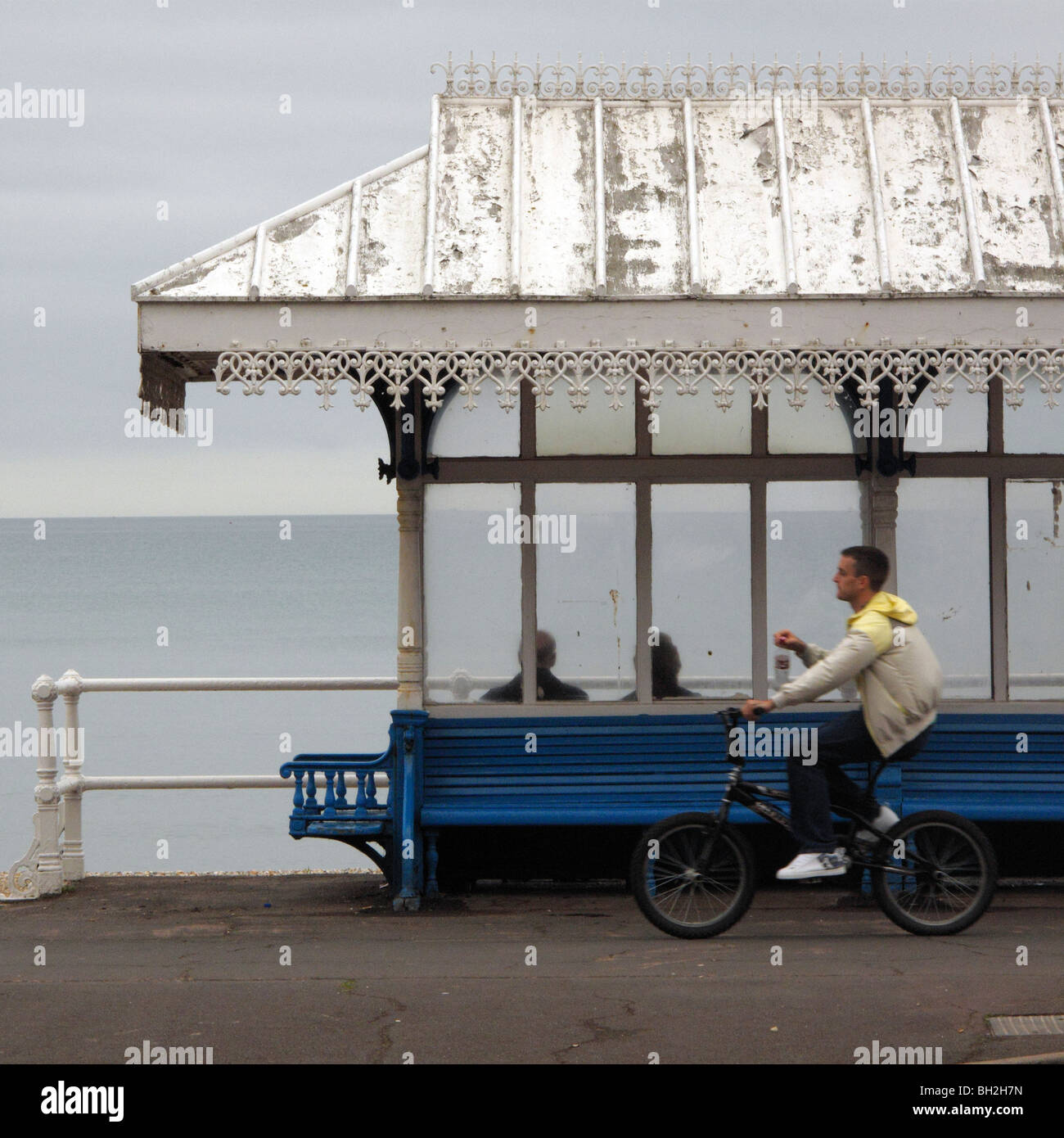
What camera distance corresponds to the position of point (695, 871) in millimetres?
8461

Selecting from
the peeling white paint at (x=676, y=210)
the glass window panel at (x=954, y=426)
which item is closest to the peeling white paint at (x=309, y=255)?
the peeling white paint at (x=676, y=210)

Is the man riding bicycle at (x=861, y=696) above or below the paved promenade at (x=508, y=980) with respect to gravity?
above

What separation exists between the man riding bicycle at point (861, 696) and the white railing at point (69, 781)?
10.7ft

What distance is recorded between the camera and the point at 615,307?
894 cm

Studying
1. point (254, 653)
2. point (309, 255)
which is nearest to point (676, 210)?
point (309, 255)

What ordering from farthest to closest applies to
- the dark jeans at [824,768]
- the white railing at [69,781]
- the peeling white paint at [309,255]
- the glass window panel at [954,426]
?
the white railing at [69,781] < the glass window panel at [954,426] < the peeling white paint at [309,255] < the dark jeans at [824,768]

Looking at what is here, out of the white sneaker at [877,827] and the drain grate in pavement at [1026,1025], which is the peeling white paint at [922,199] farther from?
the drain grate in pavement at [1026,1025]

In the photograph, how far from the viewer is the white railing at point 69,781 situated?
421 inches

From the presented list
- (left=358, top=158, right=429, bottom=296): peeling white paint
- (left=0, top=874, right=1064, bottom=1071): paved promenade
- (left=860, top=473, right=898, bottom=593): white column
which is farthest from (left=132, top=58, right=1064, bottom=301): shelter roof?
(left=0, top=874, right=1064, bottom=1071): paved promenade

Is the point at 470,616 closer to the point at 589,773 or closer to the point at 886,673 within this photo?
the point at 589,773

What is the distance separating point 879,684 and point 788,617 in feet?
7.92

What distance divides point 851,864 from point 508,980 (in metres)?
1.88

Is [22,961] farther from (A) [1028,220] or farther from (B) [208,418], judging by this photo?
(A) [1028,220]
